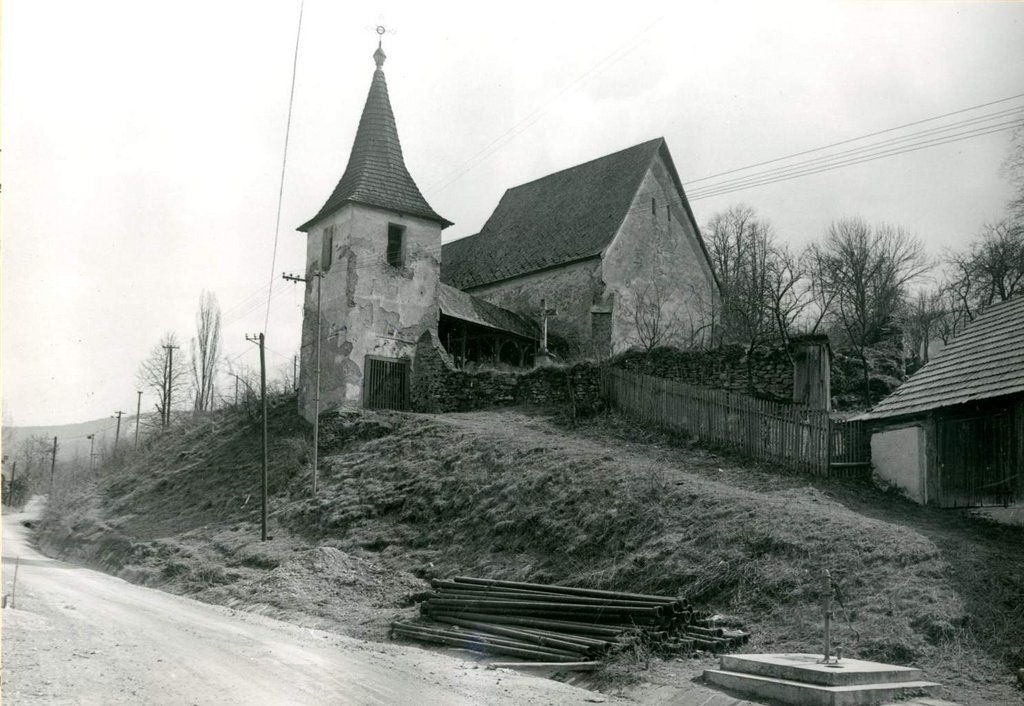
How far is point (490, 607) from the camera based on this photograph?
14781 millimetres

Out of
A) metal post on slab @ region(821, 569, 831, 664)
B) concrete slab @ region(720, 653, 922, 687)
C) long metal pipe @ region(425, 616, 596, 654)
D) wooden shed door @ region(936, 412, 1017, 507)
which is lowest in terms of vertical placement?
long metal pipe @ region(425, 616, 596, 654)

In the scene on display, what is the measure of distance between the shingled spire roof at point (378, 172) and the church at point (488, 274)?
56 millimetres

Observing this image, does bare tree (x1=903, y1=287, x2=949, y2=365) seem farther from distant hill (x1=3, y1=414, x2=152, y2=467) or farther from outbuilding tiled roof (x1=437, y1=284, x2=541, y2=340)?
distant hill (x1=3, y1=414, x2=152, y2=467)

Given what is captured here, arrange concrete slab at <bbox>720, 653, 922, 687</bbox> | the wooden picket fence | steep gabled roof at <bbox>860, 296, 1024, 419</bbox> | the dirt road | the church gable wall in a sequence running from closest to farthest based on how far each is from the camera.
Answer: concrete slab at <bbox>720, 653, 922, 687</bbox> < the dirt road < steep gabled roof at <bbox>860, 296, 1024, 419</bbox> < the wooden picket fence < the church gable wall

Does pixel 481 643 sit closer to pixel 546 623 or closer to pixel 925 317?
pixel 546 623

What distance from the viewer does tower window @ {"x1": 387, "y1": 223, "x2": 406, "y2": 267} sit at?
32312 mm

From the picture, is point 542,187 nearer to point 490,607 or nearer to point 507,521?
point 507,521

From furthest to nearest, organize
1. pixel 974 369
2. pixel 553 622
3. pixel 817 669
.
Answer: pixel 974 369, pixel 553 622, pixel 817 669

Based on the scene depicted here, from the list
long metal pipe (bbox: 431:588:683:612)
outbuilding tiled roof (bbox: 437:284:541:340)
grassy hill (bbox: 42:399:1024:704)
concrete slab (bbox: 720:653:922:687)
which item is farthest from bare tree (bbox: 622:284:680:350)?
concrete slab (bbox: 720:653:922:687)

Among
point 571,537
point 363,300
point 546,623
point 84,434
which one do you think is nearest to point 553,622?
point 546,623

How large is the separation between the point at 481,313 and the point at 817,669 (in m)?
25.7

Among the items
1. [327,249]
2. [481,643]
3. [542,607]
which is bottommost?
[481,643]

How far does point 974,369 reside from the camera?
17.2m

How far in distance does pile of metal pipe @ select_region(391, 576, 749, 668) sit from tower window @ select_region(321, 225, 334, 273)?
18.3m
